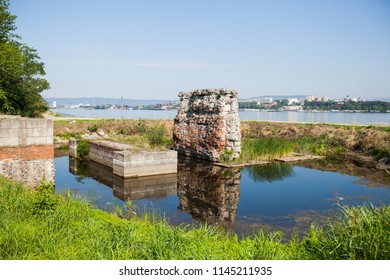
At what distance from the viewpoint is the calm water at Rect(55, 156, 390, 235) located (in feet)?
41.8

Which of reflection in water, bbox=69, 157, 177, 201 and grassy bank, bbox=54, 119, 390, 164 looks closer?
reflection in water, bbox=69, 157, 177, 201

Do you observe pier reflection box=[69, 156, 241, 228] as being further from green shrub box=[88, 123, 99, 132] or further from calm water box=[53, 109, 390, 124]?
calm water box=[53, 109, 390, 124]

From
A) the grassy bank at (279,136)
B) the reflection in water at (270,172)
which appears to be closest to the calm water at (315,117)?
the grassy bank at (279,136)

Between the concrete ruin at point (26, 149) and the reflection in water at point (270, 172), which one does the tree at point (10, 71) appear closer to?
the concrete ruin at point (26, 149)

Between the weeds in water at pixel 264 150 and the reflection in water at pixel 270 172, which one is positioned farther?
the weeds in water at pixel 264 150

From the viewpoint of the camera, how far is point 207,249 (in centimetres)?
665

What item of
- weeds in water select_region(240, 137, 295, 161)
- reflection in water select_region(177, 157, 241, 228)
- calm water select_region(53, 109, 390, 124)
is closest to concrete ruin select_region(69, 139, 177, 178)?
reflection in water select_region(177, 157, 241, 228)

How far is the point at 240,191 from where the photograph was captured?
659 inches

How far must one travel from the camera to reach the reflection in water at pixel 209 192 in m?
13.0

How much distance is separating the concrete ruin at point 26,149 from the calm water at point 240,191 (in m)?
2.20

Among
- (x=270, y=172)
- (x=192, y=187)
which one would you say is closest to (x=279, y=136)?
(x=270, y=172)
